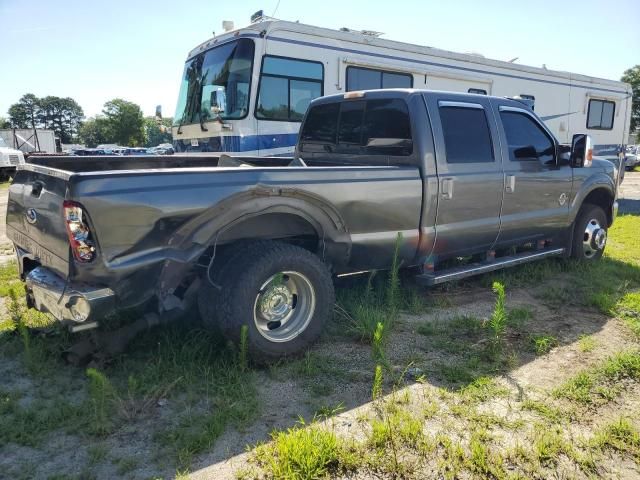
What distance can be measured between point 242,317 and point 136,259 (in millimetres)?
760

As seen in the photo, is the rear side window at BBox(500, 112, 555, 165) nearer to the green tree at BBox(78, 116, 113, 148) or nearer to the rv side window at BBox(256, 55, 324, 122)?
the rv side window at BBox(256, 55, 324, 122)

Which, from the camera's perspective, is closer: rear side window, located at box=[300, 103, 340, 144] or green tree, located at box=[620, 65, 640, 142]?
rear side window, located at box=[300, 103, 340, 144]

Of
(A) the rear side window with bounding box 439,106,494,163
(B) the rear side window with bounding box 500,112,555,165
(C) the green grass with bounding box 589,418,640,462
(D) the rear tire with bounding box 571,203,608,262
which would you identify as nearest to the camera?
(C) the green grass with bounding box 589,418,640,462

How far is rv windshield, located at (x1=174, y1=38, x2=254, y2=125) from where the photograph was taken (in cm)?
778

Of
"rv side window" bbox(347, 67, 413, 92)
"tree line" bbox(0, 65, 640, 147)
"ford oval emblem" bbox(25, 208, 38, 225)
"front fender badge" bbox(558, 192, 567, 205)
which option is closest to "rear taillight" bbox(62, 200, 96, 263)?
"ford oval emblem" bbox(25, 208, 38, 225)

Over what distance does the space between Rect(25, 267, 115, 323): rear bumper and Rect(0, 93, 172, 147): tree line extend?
78061 millimetres

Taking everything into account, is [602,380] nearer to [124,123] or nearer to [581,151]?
[581,151]

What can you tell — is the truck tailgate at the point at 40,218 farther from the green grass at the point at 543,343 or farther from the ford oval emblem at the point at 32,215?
the green grass at the point at 543,343

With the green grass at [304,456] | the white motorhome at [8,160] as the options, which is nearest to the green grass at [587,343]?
the green grass at [304,456]

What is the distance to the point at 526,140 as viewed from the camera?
5137 mm

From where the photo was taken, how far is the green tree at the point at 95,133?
88.8 metres

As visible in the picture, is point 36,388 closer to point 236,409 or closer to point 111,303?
point 111,303

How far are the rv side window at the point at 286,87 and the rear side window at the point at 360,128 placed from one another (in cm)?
274

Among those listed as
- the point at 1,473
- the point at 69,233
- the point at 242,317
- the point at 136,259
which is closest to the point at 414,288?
the point at 242,317
